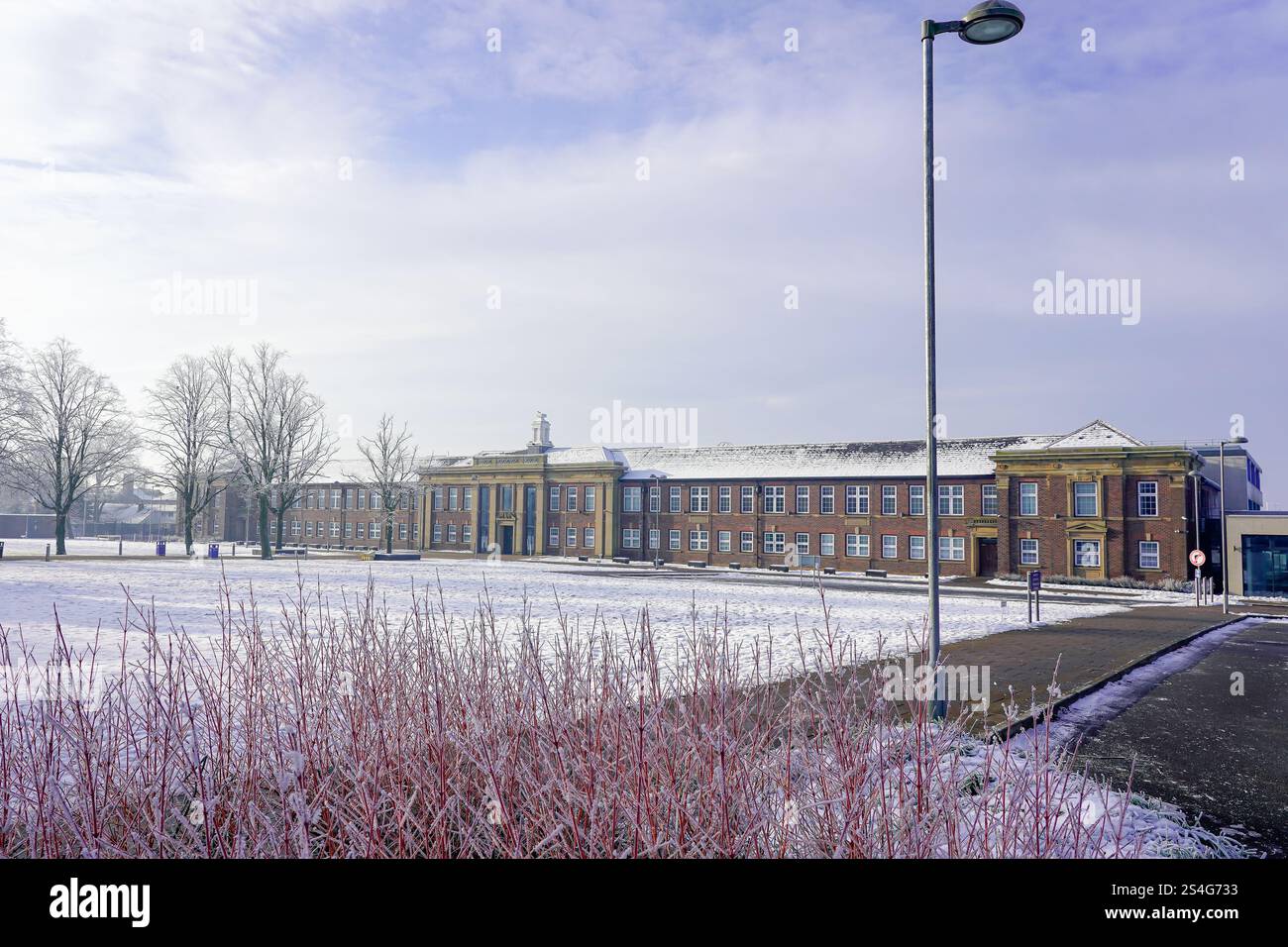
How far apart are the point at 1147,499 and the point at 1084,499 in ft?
9.63

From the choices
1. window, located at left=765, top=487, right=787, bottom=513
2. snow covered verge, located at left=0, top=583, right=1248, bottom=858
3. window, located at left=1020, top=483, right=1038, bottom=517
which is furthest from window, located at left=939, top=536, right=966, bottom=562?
snow covered verge, located at left=0, top=583, right=1248, bottom=858

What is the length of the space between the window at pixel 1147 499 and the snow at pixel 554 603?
53.3 ft

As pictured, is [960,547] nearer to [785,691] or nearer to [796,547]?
[796,547]

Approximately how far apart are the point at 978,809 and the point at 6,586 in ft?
83.8

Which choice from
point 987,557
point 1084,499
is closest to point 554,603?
point 987,557

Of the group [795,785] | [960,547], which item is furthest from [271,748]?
[960,547]

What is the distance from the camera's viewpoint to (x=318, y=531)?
7625 cm

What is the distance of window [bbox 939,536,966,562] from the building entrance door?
98 cm

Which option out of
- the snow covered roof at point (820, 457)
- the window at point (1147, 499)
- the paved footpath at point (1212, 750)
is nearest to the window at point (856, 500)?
the snow covered roof at point (820, 457)

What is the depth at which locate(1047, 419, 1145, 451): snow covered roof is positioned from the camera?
41.2 meters

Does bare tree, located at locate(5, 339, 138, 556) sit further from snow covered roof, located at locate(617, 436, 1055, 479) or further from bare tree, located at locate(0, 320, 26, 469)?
snow covered roof, located at locate(617, 436, 1055, 479)

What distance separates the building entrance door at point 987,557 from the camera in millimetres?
44884

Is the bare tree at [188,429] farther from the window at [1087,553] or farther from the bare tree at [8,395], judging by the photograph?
the window at [1087,553]
